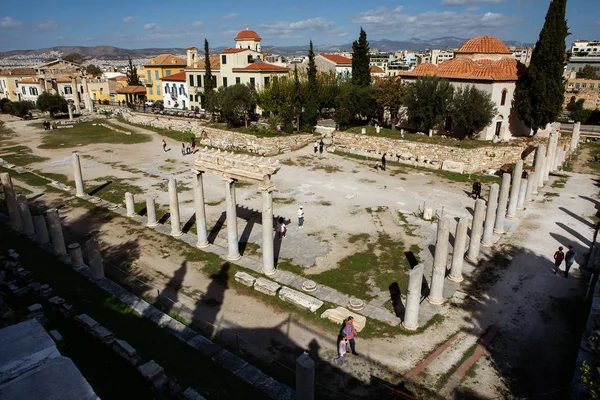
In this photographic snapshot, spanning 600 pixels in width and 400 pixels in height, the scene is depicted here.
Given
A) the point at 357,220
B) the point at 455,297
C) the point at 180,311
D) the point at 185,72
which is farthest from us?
the point at 185,72

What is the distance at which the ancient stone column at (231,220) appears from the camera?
55.8ft

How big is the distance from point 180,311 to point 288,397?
5725mm

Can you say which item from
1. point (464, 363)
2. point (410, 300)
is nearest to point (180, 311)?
point (410, 300)

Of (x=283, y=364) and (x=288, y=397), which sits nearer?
(x=288, y=397)

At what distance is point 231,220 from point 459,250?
369 inches

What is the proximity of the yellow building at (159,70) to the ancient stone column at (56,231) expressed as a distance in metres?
52.8

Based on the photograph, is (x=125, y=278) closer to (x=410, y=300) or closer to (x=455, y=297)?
(x=410, y=300)

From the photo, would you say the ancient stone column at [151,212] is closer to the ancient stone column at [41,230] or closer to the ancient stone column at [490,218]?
the ancient stone column at [41,230]

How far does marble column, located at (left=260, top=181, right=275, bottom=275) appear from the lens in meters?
15.7

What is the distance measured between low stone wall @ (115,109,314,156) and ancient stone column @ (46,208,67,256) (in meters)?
22.0

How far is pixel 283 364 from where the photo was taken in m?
11.9

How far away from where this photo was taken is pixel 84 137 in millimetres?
47438

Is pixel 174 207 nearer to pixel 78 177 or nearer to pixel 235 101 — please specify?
pixel 78 177

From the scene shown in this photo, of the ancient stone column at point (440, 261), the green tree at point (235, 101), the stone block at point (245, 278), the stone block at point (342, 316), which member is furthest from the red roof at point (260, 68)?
the stone block at point (342, 316)
